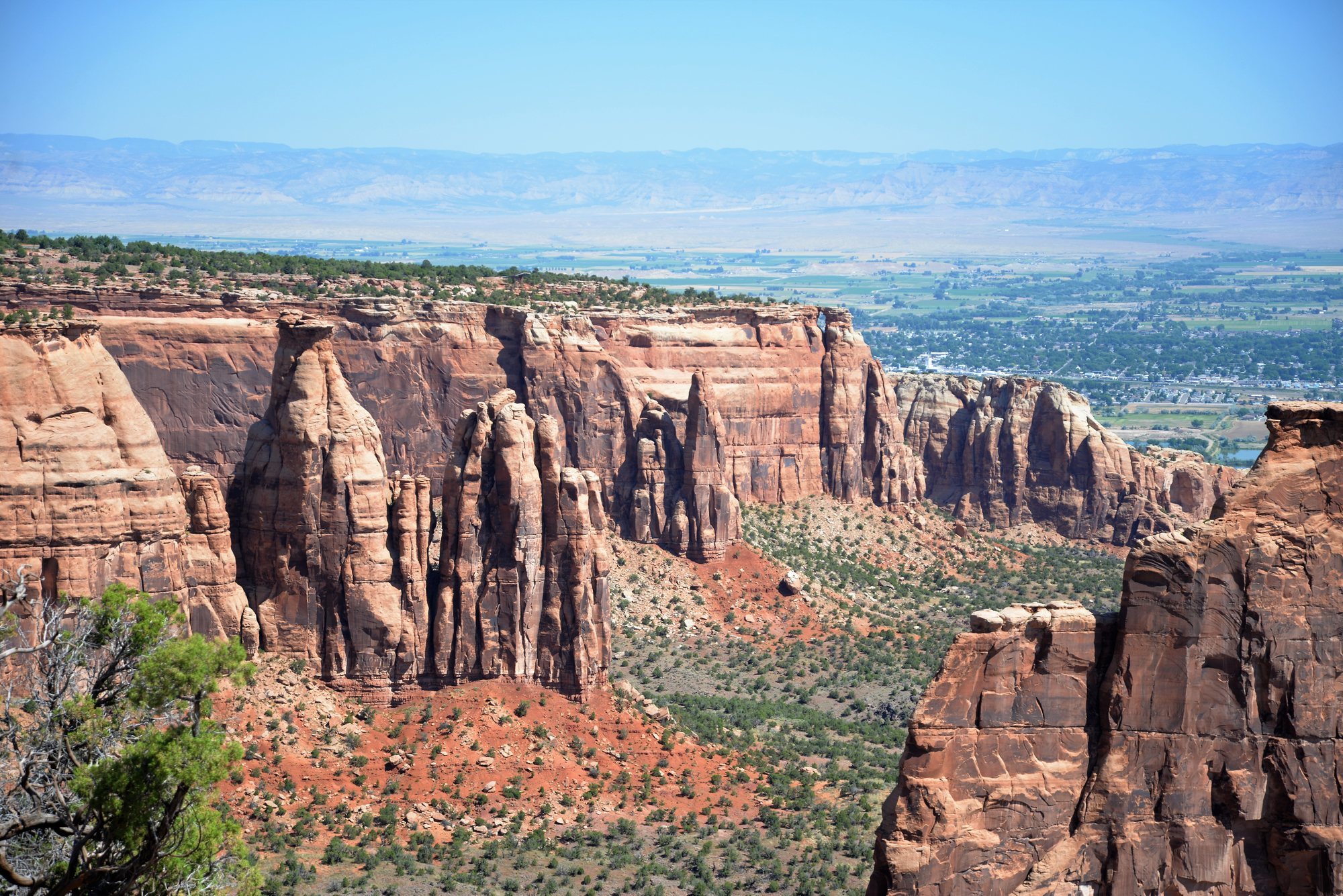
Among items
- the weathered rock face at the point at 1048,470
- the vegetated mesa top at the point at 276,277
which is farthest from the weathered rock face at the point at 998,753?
the weathered rock face at the point at 1048,470

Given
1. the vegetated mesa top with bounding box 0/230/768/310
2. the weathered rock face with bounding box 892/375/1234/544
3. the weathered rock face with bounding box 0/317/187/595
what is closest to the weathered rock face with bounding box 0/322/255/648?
the weathered rock face with bounding box 0/317/187/595

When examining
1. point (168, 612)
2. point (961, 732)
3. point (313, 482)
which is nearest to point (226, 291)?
point (313, 482)

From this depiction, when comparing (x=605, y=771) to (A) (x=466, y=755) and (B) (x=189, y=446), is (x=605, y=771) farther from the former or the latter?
(B) (x=189, y=446)

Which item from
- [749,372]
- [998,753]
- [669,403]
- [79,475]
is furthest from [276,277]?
[998,753]

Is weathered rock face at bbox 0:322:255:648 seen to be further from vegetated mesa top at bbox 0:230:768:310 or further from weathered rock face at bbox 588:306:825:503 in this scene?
weathered rock face at bbox 588:306:825:503

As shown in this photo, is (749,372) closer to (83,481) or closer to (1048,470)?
(1048,470)

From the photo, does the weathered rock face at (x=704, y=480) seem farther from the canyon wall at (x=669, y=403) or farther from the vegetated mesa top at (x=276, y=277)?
the vegetated mesa top at (x=276, y=277)
